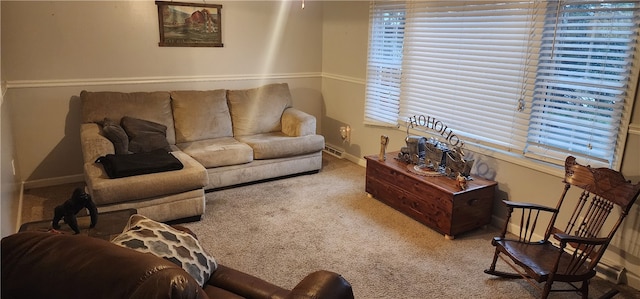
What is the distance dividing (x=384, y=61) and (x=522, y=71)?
164cm

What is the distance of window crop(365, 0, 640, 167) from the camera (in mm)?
2686

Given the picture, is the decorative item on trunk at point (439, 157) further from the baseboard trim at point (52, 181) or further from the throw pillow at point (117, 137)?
the baseboard trim at point (52, 181)

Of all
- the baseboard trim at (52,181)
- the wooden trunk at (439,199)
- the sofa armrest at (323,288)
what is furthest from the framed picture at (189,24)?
the sofa armrest at (323,288)

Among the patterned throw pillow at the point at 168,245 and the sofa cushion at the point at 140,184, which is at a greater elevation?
the patterned throw pillow at the point at 168,245

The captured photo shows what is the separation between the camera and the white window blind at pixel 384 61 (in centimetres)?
434

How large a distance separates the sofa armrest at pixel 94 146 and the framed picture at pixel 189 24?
133 cm

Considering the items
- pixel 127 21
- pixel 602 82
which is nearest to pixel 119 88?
pixel 127 21

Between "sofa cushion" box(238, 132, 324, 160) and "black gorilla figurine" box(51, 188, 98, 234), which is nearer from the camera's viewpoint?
"black gorilla figurine" box(51, 188, 98, 234)

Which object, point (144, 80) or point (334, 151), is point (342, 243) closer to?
point (334, 151)

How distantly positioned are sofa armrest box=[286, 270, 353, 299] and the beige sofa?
2.24m

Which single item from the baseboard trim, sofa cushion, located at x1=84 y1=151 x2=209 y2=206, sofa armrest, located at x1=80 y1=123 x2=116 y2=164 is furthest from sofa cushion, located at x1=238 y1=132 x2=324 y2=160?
the baseboard trim

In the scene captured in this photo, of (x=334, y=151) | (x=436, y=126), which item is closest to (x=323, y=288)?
(x=436, y=126)

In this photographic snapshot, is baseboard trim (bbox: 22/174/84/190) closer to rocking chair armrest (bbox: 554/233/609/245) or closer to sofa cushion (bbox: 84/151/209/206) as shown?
sofa cushion (bbox: 84/151/209/206)

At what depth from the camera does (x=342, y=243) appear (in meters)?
3.15
